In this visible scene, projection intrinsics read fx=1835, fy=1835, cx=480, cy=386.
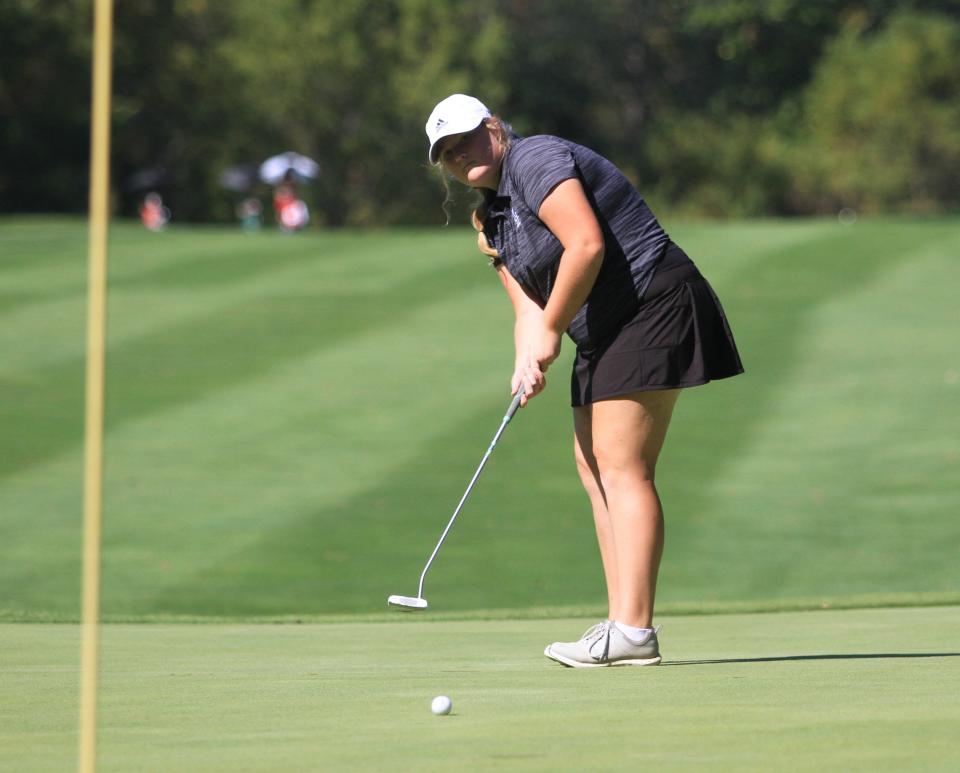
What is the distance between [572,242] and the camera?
5.48 m

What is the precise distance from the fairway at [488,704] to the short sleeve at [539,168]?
145 cm

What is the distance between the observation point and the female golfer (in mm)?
5672

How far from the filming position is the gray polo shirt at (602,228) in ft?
18.7

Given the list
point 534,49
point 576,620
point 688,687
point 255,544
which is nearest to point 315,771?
point 688,687

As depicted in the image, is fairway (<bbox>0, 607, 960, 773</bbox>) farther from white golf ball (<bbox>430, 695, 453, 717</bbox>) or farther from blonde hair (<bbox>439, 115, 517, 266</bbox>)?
blonde hair (<bbox>439, 115, 517, 266</bbox>)

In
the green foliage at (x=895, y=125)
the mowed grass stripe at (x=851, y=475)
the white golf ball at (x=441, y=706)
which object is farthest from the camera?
the green foliage at (x=895, y=125)

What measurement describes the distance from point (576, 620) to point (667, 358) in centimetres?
280

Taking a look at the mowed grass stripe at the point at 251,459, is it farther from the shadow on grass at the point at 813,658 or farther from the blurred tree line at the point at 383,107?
the blurred tree line at the point at 383,107

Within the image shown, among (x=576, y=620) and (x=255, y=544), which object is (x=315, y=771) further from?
(x=255, y=544)

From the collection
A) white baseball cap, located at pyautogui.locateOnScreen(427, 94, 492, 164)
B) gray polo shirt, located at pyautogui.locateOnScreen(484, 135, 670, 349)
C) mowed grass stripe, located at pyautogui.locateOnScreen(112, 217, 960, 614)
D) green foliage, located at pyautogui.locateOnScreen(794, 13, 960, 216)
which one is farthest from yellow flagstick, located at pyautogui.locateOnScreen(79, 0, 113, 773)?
green foliage, located at pyautogui.locateOnScreen(794, 13, 960, 216)

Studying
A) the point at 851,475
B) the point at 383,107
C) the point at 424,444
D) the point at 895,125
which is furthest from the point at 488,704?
the point at 383,107

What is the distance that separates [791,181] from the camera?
185 ft

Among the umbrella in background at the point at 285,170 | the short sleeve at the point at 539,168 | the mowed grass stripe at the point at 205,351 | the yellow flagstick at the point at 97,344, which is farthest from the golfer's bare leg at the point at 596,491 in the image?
the umbrella in background at the point at 285,170

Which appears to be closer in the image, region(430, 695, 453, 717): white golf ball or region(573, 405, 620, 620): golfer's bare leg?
region(430, 695, 453, 717): white golf ball
